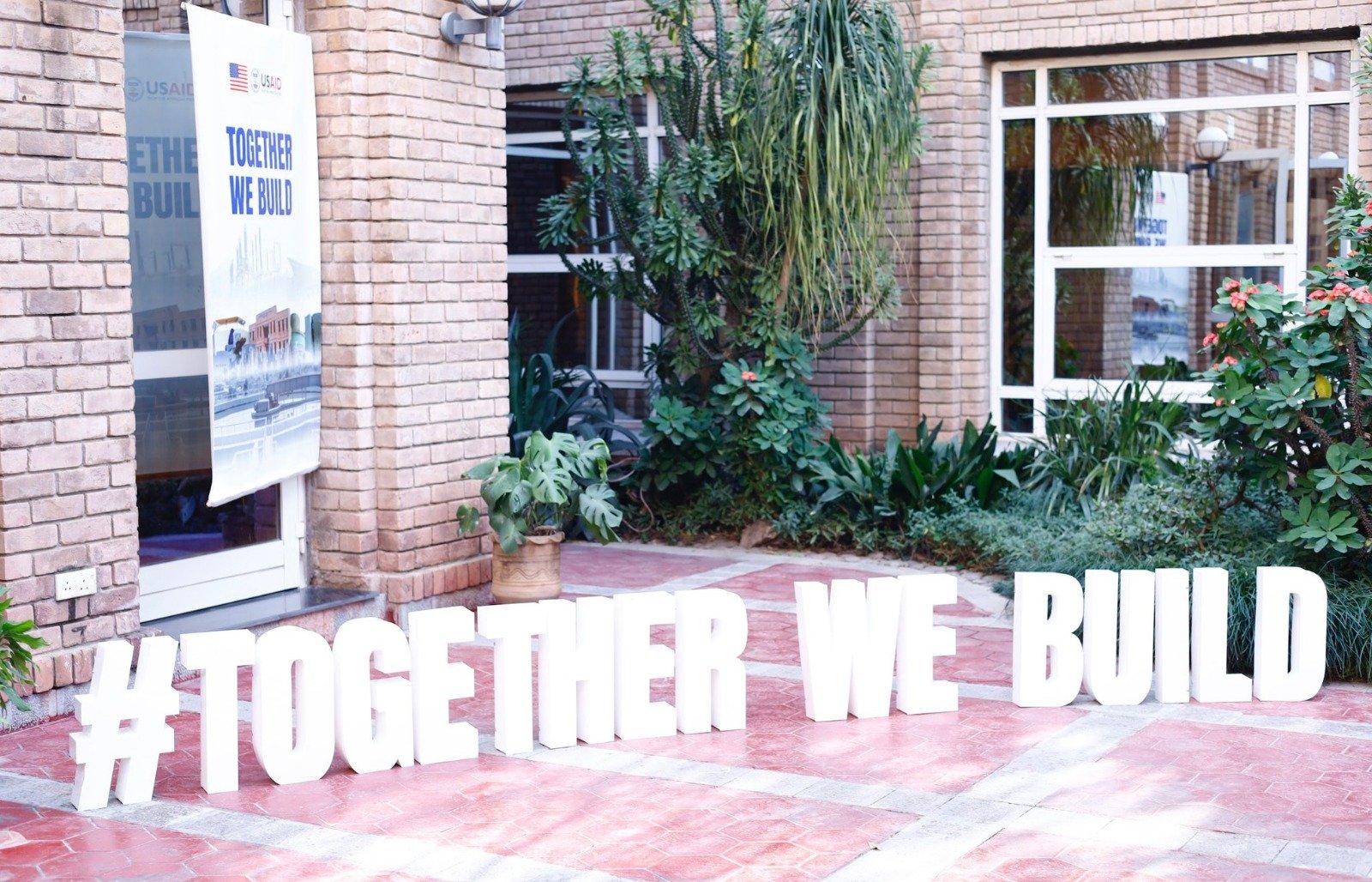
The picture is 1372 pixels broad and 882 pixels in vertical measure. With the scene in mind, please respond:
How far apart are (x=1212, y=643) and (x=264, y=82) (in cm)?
471

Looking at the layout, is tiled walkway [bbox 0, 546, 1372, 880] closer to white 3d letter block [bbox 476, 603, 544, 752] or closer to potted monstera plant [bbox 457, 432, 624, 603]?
white 3d letter block [bbox 476, 603, 544, 752]

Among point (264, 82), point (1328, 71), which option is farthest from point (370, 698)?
point (1328, 71)

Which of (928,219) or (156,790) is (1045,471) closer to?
(928,219)

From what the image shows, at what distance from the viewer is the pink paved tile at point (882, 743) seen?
219 inches

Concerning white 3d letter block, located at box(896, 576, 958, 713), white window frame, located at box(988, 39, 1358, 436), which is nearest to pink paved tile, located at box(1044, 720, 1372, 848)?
white 3d letter block, located at box(896, 576, 958, 713)

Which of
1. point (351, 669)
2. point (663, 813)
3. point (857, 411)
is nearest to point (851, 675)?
point (663, 813)

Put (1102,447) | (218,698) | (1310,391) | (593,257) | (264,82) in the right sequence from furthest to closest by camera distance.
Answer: (593,257) → (1102,447) → (264,82) → (1310,391) → (218,698)

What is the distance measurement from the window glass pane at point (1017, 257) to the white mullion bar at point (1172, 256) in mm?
210

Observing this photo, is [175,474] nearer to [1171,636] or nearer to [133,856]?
[133,856]

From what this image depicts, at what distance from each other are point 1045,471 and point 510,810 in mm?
5594

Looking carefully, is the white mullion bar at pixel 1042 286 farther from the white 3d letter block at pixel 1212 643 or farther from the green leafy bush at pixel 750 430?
the white 3d letter block at pixel 1212 643

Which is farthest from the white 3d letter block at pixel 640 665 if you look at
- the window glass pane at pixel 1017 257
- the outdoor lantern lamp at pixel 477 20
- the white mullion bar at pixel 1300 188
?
the white mullion bar at pixel 1300 188

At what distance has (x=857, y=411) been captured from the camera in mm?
11289

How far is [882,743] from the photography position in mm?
5930
